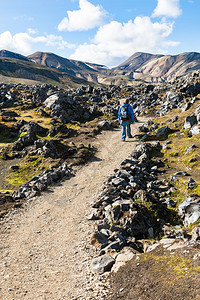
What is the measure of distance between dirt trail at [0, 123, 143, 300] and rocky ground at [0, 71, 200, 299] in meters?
0.05

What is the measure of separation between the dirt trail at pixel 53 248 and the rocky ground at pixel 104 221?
5 centimetres

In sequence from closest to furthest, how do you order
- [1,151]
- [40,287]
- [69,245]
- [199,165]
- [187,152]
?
[40,287], [69,245], [199,165], [187,152], [1,151]

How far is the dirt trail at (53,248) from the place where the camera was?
8.55 m

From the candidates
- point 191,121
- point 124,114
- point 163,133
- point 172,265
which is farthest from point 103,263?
point 191,121

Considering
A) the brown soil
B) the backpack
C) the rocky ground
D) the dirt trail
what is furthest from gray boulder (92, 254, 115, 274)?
the backpack

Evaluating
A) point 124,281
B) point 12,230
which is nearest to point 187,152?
point 124,281

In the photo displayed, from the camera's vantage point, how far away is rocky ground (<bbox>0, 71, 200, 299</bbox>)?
7656 millimetres

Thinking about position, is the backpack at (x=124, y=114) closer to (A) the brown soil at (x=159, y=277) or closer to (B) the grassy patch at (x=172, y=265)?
(A) the brown soil at (x=159, y=277)

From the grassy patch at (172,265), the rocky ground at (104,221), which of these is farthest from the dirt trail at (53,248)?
the grassy patch at (172,265)

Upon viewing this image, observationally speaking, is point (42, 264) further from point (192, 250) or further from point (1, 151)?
point (1, 151)

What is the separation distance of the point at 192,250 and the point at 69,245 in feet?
22.8

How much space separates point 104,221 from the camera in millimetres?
12609

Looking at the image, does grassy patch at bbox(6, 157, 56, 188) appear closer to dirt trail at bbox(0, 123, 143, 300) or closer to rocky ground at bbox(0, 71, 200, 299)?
rocky ground at bbox(0, 71, 200, 299)

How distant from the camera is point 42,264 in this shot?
10227 mm
